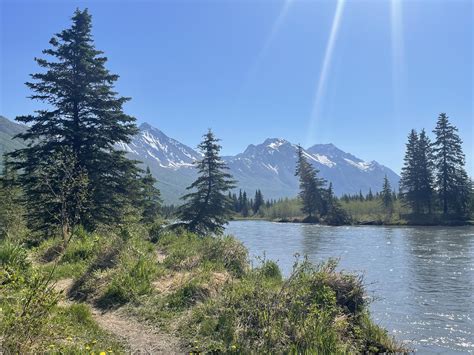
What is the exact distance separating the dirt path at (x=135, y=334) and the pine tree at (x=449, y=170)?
198ft

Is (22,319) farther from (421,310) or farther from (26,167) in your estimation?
(26,167)

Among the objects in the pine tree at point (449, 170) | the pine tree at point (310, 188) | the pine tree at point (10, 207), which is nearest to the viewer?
the pine tree at point (10, 207)

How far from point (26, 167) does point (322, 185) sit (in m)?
68.5

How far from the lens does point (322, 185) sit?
266 feet

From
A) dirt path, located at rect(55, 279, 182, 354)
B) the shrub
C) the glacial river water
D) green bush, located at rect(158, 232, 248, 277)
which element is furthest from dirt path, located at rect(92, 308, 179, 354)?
the glacial river water

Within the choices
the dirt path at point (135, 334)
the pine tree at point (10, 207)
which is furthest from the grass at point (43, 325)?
the pine tree at point (10, 207)

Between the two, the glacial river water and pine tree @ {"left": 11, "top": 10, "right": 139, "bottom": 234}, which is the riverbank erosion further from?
pine tree @ {"left": 11, "top": 10, "right": 139, "bottom": 234}

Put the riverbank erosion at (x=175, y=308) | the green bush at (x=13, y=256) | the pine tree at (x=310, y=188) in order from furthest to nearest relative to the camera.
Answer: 1. the pine tree at (x=310, y=188)
2. the green bush at (x=13, y=256)
3. the riverbank erosion at (x=175, y=308)

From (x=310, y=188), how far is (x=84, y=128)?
65274 mm

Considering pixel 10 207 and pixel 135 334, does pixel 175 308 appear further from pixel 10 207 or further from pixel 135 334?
pixel 10 207

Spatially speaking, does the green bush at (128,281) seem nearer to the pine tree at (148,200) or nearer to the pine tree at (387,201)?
the pine tree at (148,200)

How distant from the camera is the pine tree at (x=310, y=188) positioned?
79.6 meters

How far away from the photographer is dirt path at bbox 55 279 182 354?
604 centimetres

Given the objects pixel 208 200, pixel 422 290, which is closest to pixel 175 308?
pixel 422 290
